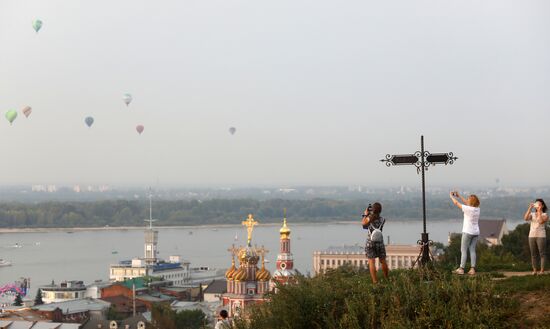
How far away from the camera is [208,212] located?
9775 cm

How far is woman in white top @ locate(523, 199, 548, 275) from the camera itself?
5473mm

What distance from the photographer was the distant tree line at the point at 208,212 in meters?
89.4

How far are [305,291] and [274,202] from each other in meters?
99.5

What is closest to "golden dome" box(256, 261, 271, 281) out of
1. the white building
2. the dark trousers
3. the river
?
the dark trousers

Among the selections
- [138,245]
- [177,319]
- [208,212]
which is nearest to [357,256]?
[177,319]

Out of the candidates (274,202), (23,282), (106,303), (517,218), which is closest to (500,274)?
(106,303)

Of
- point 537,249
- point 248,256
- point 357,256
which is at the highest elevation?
point 537,249

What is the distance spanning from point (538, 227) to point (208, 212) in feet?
303

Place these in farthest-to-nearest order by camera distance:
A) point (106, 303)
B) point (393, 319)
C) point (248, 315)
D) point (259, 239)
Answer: point (259, 239) → point (106, 303) → point (248, 315) → point (393, 319)

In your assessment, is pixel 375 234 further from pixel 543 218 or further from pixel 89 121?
pixel 89 121

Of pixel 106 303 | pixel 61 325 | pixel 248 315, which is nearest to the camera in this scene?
pixel 248 315

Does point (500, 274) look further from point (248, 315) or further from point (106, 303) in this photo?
point (106, 303)

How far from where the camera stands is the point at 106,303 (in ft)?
96.8

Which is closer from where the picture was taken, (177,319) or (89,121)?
(177,319)
